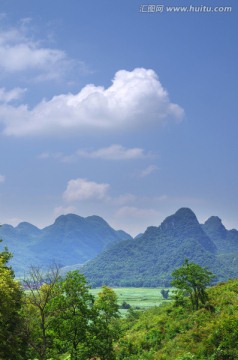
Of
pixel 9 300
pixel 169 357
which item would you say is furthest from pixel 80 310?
pixel 169 357

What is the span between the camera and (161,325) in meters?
45.2

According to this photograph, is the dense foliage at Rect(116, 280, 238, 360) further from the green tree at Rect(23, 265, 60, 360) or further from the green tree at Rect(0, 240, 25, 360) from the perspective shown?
the green tree at Rect(0, 240, 25, 360)

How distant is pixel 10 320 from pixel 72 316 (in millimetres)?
6412

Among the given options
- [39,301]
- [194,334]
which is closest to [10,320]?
[39,301]

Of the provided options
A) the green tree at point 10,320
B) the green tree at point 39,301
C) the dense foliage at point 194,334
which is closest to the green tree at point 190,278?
the dense foliage at point 194,334

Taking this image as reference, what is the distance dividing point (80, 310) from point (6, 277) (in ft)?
20.2

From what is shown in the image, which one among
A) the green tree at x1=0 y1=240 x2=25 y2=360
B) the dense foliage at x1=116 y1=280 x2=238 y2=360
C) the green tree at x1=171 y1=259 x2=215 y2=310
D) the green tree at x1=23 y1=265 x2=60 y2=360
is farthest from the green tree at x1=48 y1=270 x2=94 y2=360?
the green tree at x1=171 y1=259 x2=215 y2=310

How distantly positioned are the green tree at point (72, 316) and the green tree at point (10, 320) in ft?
8.71

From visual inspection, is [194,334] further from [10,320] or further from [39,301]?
[10,320]

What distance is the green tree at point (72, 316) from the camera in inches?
999

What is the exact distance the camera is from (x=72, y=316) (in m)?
25.6

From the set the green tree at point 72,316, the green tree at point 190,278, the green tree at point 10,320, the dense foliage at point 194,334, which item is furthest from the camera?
the green tree at point 190,278

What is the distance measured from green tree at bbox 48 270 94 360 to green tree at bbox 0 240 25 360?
105 inches

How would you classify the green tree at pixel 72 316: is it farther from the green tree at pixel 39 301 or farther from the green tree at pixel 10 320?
the green tree at pixel 10 320
